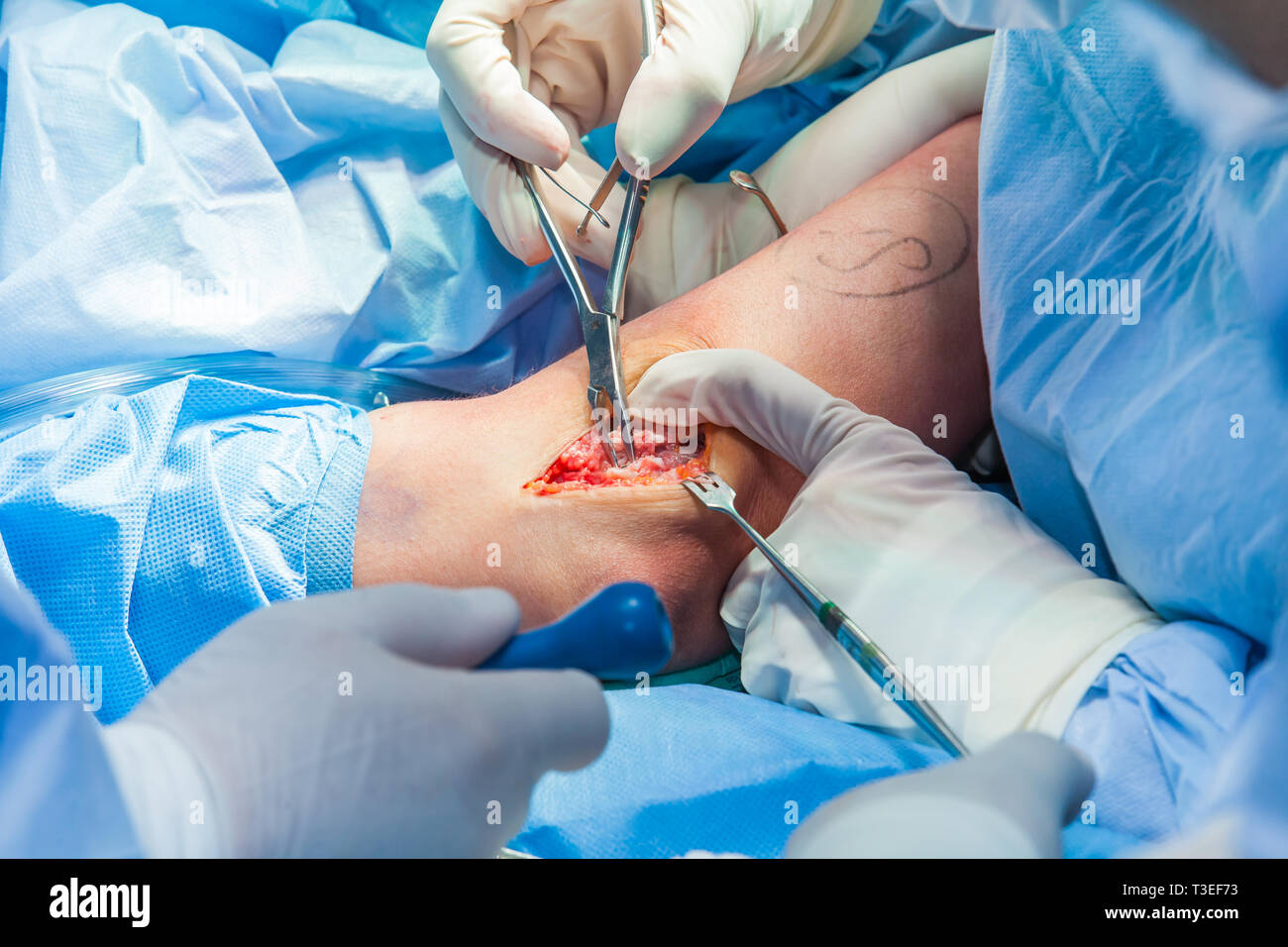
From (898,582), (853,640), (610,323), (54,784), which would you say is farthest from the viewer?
(610,323)

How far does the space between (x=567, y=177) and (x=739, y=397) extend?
1.96ft

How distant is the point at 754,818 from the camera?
41.7 inches

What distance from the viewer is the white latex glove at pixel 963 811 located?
2.14 ft

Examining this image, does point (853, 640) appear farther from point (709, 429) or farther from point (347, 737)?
point (347, 737)

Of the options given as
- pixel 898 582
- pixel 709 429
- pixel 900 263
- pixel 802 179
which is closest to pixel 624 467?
pixel 709 429

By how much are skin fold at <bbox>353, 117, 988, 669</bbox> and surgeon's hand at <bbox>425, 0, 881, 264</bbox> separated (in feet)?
0.90

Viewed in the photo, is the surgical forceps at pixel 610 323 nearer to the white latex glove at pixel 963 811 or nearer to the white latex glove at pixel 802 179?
the white latex glove at pixel 802 179

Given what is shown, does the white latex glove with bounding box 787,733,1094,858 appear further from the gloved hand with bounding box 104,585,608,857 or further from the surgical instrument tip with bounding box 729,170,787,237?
Result: the surgical instrument tip with bounding box 729,170,787,237

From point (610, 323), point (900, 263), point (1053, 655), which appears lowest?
point (1053, 655)

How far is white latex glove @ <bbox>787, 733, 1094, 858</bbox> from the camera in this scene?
0.65 m

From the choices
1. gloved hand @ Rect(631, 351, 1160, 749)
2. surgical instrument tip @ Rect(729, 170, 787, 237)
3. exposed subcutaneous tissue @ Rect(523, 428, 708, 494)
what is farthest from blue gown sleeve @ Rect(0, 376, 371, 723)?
surgical instrument tip @ Rect(729, 170, 787, 237)

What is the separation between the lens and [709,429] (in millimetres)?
1416

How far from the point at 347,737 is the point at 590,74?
1395 millimetres

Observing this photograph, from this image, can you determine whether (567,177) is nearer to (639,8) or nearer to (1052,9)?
(639,8)
